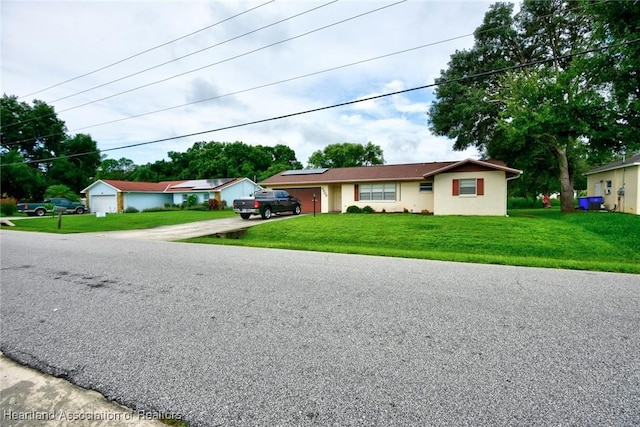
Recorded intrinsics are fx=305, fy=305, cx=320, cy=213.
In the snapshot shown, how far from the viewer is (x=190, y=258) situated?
7.64 metres

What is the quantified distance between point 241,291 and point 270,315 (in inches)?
46.9

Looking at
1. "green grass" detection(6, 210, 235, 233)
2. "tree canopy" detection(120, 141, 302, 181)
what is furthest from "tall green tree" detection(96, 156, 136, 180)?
"green grass" detection(6, 210, 235, 233)

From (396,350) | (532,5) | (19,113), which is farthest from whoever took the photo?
(19,113)

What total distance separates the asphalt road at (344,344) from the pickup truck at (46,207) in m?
33.1

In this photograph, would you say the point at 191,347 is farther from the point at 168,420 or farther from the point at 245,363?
the point at 168,420

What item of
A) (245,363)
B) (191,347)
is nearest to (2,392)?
(191,347)

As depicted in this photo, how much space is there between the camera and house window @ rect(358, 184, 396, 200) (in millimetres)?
20688

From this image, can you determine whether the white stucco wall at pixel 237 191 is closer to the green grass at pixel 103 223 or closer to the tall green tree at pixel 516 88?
the green grass at pixel 103 223

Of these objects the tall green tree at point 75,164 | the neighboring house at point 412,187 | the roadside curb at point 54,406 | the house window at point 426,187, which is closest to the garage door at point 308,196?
the neighboring house at point 412,187

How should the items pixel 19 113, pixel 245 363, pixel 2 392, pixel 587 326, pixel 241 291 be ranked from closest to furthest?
pixel 2 392 < pixel 245 363 < pixel 587 326 < pixel 241 291 < pixel 19 113

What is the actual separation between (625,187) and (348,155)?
31.6 meters

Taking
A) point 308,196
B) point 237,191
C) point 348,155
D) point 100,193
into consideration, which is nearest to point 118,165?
point 100,193

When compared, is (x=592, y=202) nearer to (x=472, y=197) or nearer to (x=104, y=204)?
(x=472, y=197)

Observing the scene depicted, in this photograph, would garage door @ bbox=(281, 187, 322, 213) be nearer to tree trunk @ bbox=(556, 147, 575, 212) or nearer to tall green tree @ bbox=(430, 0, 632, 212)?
tall green tree @ bbox=(430, 0, 632, 212)
